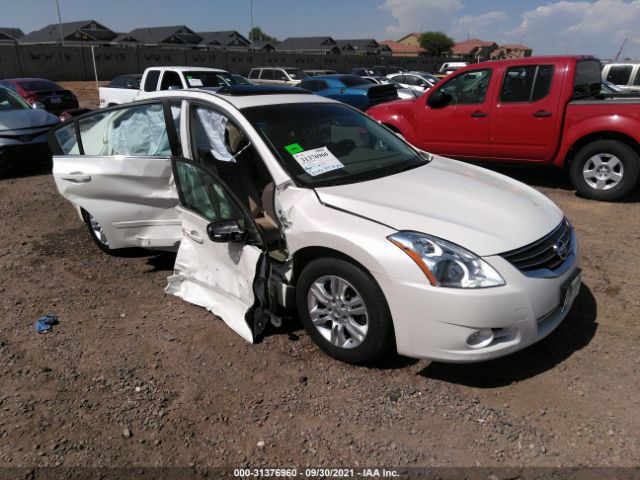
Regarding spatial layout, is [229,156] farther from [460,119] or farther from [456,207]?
[460,119]

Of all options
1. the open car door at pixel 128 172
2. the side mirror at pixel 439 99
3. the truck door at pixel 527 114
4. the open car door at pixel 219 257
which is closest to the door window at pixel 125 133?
the open car door at pixel 128 172

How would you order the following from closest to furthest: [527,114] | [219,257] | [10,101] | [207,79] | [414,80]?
[219,257] < [527,114] < [10,101] < [207,79] < [414,80]

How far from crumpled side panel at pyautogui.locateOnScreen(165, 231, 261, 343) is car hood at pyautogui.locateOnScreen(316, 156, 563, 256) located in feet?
2.46

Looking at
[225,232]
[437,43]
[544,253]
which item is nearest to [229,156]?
[225,232]

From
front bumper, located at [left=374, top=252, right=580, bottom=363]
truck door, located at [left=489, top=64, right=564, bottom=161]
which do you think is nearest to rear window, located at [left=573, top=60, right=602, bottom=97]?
truck door, located at [left=489, top=64, right=564, bottom=161]

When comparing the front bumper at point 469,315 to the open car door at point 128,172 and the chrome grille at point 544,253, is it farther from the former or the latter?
the open car door at point 128,172

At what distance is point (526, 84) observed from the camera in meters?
6.74

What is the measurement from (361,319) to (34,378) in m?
2.11

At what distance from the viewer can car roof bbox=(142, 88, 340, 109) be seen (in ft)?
12.2

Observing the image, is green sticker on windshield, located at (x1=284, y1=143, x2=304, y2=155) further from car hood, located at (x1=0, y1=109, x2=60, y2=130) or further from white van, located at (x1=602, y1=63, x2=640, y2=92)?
white van, located at (x1=602, y1=63, x2=640, y2=92)

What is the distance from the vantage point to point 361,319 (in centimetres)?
300

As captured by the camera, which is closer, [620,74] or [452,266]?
[452,266]

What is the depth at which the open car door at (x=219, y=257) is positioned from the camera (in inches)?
129

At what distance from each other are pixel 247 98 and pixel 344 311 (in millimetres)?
1870
